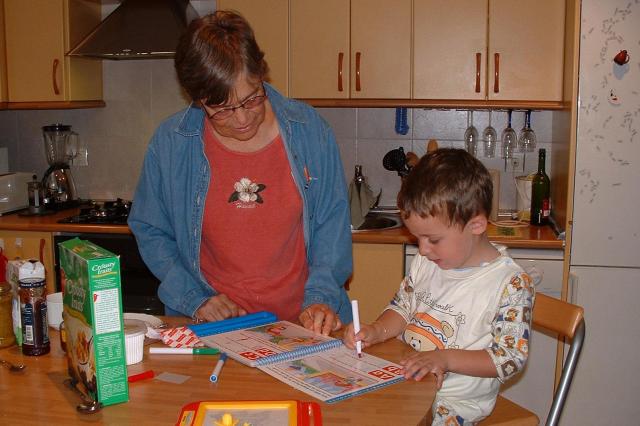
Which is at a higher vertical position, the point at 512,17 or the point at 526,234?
the point at 512,17

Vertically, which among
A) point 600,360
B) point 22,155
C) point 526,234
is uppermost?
point 22,155

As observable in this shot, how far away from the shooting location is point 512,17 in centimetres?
317

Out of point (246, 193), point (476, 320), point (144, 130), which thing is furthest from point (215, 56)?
point (144, 130)

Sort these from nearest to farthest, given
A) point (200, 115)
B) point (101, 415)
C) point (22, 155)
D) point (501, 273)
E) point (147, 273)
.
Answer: point (101, 415) < point (501, 273) < point (200, 115) < point (147, 273) < point (22, 155)

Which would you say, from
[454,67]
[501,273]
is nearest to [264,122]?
[501,273]

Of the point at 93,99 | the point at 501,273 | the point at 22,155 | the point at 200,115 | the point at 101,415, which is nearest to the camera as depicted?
the point at 101,415

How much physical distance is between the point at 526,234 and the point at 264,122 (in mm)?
1567

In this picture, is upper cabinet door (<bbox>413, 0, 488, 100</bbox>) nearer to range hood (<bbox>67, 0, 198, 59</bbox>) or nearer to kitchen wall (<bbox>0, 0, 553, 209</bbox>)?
kitchen wall (<bbox>0, 0, 553, 209</bbox>)

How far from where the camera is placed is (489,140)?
355cm

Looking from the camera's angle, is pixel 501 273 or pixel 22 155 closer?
pixel 501 273

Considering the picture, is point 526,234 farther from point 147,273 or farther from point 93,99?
point 93,99

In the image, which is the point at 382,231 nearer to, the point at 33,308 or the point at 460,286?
the point at 460,286

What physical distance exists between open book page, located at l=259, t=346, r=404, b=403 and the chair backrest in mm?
403

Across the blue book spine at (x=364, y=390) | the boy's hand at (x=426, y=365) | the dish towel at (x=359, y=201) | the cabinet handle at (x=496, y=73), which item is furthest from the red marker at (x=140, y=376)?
the cabinet handle at (x=496, y=73)
